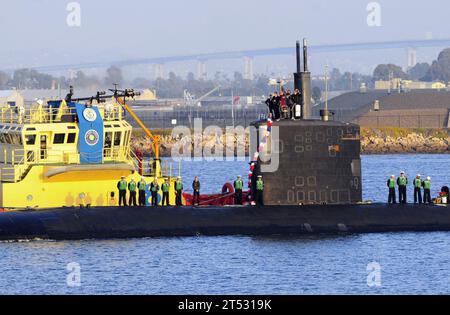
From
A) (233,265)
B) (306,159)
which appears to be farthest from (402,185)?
(233,265)

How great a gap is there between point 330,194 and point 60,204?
30.4ft

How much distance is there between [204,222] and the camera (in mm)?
37406

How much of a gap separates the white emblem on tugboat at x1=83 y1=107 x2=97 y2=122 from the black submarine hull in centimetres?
410

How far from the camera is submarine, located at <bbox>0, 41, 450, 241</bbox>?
120 feet

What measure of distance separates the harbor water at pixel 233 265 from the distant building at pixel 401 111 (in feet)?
319

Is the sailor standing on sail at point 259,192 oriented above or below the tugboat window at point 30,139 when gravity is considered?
below

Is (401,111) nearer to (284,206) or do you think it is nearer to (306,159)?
(306,159)

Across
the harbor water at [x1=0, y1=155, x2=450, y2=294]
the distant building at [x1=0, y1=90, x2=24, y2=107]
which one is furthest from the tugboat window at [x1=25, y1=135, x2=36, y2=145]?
the distant building at [x1=0, y1=90, x2=24, y2=107]

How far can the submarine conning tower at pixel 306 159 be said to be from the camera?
123 ft

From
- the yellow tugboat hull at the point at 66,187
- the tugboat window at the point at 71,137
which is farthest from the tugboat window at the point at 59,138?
the yellow tugboat hull at the point at 66,187

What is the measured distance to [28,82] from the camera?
181 m

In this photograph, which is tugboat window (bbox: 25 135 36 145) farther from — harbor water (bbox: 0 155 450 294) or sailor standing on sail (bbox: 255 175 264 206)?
sailor standing on sail (bbox: 255 175 264 206)

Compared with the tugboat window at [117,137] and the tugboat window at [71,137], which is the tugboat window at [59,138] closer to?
the tugboat window at [71,137]
